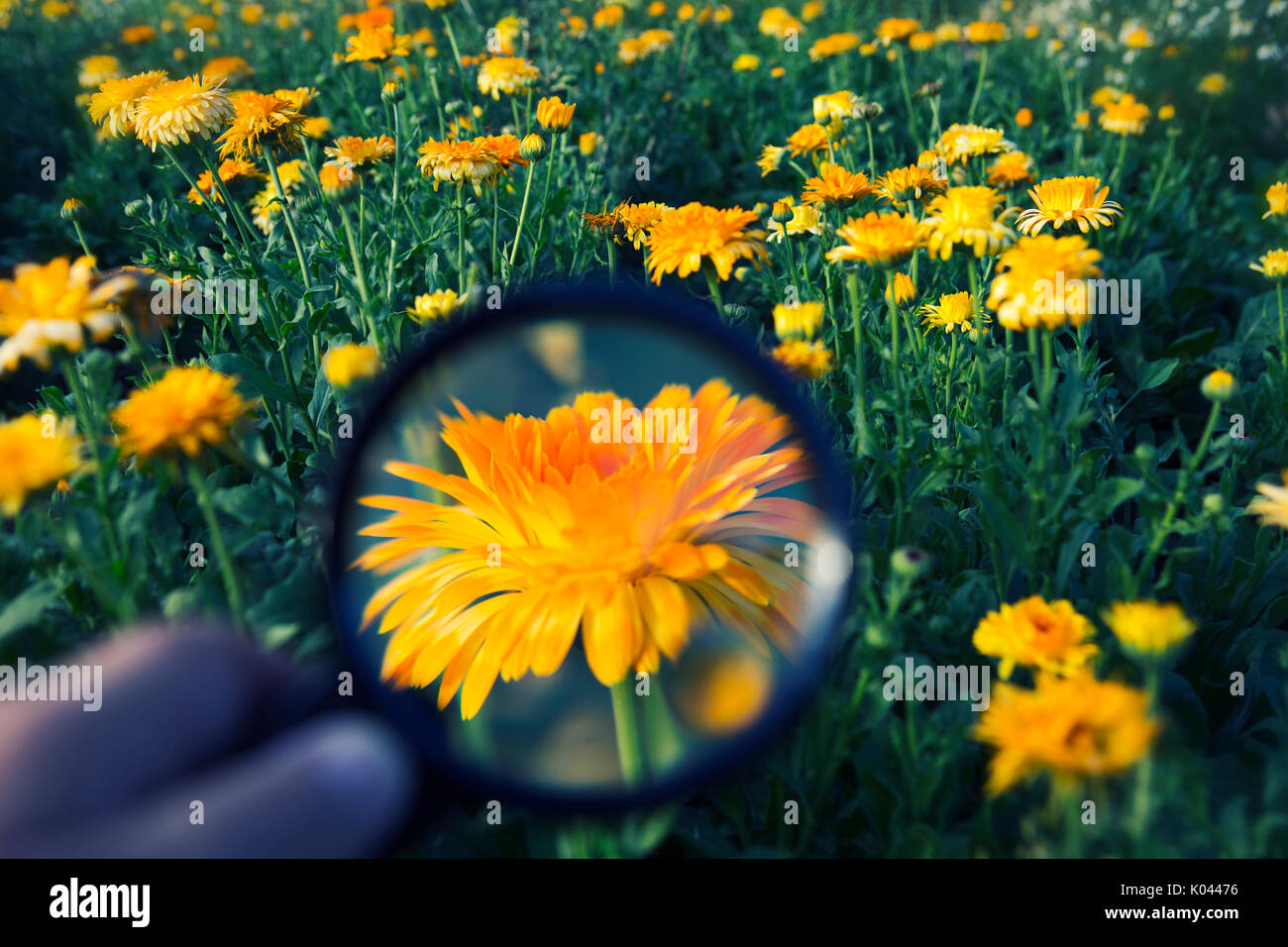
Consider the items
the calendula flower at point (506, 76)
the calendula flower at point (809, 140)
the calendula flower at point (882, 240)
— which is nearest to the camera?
the calendula flower at point (882, 240)

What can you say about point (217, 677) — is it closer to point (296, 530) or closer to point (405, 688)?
point (405, 688)

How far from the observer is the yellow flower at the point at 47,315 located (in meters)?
1.08

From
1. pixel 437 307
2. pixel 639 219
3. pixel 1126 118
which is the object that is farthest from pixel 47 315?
pixel 1126 118

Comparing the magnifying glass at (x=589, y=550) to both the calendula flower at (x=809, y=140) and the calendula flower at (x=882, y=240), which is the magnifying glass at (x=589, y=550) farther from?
the calendula flower at (x=809, y=140)

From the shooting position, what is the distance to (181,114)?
5.60 feet

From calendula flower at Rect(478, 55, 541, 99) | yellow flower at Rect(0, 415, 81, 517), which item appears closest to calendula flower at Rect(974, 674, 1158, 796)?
yellow flower at Rect(0, 415, 81, 517)

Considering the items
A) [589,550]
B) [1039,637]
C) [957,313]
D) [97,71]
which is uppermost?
[97,71]

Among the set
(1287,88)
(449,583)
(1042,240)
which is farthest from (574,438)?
(1287,88)

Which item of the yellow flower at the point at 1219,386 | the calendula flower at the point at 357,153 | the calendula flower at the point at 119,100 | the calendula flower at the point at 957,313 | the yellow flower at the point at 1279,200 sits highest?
the calendula flower at the point at 119,100

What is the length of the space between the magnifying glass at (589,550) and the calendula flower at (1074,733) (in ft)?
1.03

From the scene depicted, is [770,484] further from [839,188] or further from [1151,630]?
[839,188]

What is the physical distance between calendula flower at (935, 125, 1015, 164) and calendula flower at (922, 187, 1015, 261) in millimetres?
745

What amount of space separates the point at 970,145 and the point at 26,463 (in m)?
1.92

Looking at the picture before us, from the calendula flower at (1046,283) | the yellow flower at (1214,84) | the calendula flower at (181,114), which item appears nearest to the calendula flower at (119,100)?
the calendula flower at (181,114)
